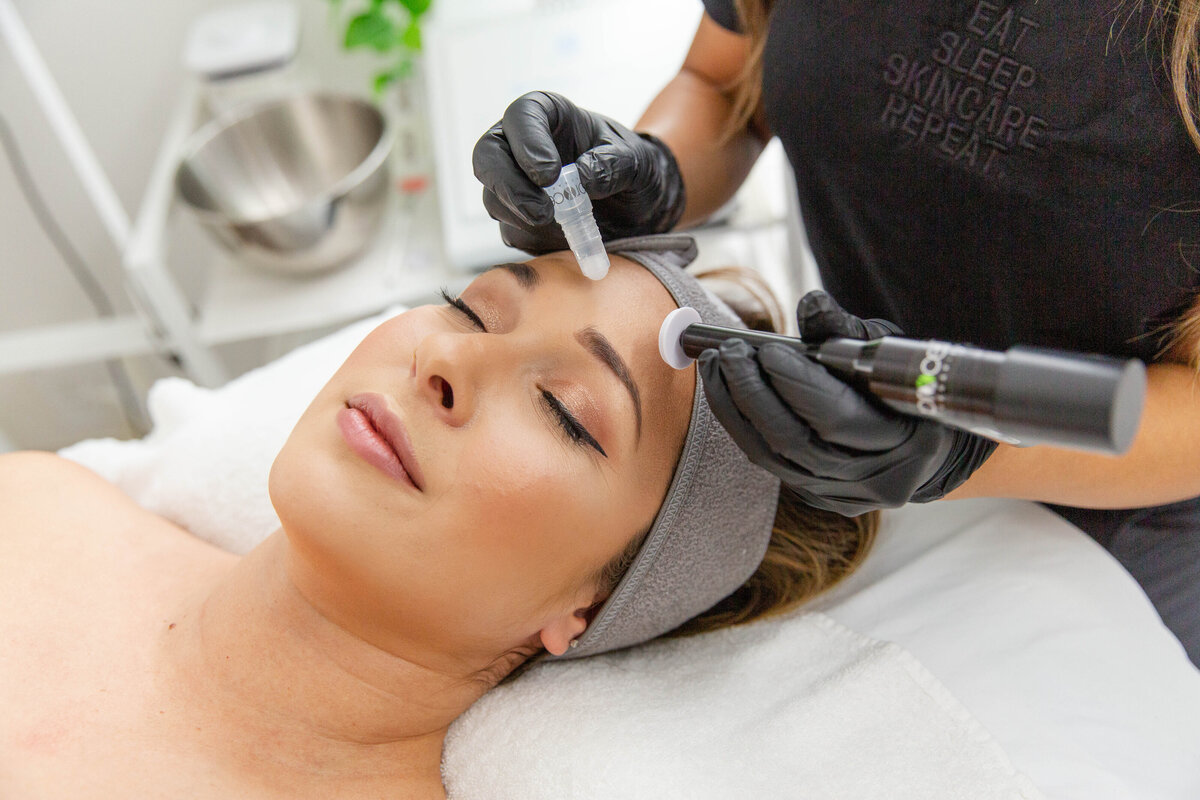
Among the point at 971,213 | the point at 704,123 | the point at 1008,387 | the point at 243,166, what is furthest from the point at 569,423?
the point at 243,166

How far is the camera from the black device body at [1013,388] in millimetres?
521

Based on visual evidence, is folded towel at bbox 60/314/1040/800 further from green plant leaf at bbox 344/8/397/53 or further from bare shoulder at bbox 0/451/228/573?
green plant leaf at bbox 344/8/397/53

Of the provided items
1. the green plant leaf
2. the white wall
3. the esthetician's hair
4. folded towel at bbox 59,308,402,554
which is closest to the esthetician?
the esthetician's hair

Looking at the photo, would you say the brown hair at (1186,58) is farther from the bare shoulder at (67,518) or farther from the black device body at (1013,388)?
the bare shoulder at (67,518)

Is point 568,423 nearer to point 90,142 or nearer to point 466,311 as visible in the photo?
point 466,311

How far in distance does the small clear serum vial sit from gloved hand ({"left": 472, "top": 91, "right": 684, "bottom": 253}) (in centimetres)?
2

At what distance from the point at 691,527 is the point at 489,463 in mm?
273

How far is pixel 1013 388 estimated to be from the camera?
55 cm

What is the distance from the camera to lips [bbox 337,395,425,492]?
32.9 inches

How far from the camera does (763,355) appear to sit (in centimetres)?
71

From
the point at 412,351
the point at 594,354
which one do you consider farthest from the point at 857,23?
the point at 412,351

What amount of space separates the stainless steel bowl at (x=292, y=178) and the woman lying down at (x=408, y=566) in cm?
73

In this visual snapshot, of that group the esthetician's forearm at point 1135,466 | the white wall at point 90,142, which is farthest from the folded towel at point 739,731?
the white wall at point 90,142

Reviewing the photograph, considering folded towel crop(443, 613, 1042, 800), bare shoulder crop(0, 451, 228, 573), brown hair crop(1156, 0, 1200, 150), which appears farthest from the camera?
bare shoulder crop(0, 451, 228, 573)
